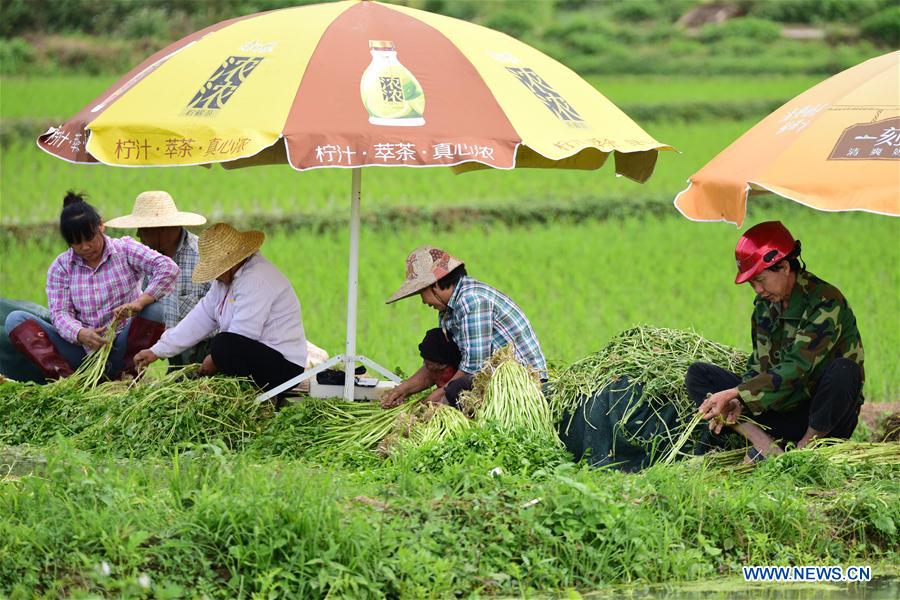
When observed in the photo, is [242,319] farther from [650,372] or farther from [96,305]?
[650,372]

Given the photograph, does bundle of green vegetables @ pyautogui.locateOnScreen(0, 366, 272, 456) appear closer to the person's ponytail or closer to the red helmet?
the person's ponytail

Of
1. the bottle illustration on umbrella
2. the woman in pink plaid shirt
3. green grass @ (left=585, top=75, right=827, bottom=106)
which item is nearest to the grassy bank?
the bottle illustration on umbrella

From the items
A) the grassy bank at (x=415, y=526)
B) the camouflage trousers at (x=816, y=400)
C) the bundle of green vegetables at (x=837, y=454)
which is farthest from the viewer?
the camouflage trousers at (x=816, y=400)

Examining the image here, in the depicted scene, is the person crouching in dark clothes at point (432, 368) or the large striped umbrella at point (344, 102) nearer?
the large striped umbrella at point (344, 102)

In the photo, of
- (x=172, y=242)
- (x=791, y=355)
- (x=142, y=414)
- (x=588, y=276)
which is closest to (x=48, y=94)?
(x=588, y=276)

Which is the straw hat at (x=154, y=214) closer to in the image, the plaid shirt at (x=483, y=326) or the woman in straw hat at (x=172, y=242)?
the woman in straw hat at (x=172, y=242)

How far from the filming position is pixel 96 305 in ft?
22.6

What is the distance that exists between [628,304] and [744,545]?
17.1ft

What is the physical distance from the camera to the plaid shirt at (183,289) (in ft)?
22.7

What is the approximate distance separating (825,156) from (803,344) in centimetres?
79

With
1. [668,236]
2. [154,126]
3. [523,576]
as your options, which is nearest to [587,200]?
[668,236]

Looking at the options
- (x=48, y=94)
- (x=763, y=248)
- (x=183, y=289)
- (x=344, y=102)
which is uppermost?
(x=344, y=102)

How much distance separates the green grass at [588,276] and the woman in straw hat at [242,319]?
1.84 meters

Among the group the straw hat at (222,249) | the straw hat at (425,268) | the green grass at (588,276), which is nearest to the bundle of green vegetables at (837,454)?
the straw hat at (425,268)
